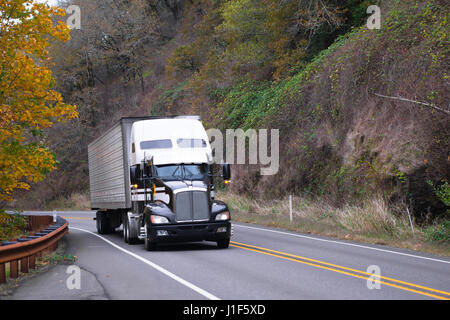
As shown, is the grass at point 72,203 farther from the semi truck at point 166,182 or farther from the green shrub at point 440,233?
the green shrub at point 440,233

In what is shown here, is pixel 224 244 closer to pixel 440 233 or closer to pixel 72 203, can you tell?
pixel 440 233

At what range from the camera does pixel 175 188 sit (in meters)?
17.5

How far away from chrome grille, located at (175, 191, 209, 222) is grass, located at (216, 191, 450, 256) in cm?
519

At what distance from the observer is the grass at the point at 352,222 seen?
17672mm

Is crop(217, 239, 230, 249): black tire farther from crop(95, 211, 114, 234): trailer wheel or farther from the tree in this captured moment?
crop(95, 211, 114, 234): trailer wheel

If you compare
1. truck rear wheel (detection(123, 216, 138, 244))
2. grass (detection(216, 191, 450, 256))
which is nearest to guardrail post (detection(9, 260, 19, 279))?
truck rear wheel (detection(123, 216, 138, 244))

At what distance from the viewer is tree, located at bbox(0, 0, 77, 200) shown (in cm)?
1764

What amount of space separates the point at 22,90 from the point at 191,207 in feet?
20.5

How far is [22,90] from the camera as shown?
18297 millimetres

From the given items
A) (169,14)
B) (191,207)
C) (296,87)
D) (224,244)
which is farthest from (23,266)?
(169,14)

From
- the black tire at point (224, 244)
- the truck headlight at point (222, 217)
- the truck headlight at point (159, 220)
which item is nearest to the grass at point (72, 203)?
the black tire at point (224, 244)

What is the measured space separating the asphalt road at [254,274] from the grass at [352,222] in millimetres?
1133
